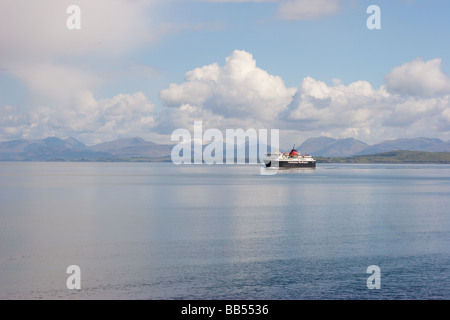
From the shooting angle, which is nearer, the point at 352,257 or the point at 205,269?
the point at 205,269

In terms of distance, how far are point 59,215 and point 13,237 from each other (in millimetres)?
19234

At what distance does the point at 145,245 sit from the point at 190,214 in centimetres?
2502

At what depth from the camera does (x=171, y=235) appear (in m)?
52.5

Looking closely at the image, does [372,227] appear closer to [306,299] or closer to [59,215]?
[306,299]

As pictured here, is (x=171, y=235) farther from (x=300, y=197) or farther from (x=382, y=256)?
(x=300, y=197)

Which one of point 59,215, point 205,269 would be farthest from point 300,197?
point 205,269

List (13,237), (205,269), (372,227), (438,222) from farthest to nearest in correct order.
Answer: (438,222) → (372,227) → (13,237) → (205,269)

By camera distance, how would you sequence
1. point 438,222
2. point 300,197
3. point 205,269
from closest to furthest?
point 205,269
point 438,222
point 300,197

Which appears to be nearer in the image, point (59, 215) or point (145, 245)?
point (145, 245)

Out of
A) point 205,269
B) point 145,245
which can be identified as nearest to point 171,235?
point 145,245
